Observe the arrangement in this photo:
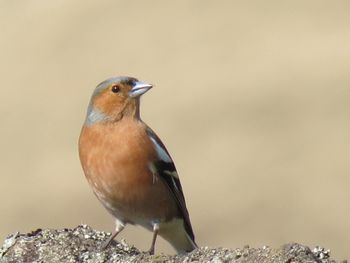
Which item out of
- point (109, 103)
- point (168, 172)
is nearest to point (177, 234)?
point (168, 172)

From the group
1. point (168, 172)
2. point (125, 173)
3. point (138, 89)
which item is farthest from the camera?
point (138, 89)

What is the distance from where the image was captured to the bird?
899 centimetres

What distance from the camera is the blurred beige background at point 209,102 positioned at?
709 inches

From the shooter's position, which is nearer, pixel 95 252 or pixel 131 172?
pixel 95 252

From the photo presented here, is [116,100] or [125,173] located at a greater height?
[116,100]

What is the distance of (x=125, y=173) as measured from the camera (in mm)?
9008

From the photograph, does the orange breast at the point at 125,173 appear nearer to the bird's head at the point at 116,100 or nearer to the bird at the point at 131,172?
the bird at the point at 131,172

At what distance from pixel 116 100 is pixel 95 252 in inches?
123

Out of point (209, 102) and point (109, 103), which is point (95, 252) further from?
point (209, 102)

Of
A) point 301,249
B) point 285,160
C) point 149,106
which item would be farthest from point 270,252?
point 149,106

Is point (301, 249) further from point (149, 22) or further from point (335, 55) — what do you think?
point (149, 22)

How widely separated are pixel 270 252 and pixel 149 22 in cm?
2572

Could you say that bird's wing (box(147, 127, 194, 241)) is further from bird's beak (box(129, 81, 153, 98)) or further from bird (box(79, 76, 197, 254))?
bird's beak (box(129, 81, 153, 98))

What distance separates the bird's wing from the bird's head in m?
0.29
